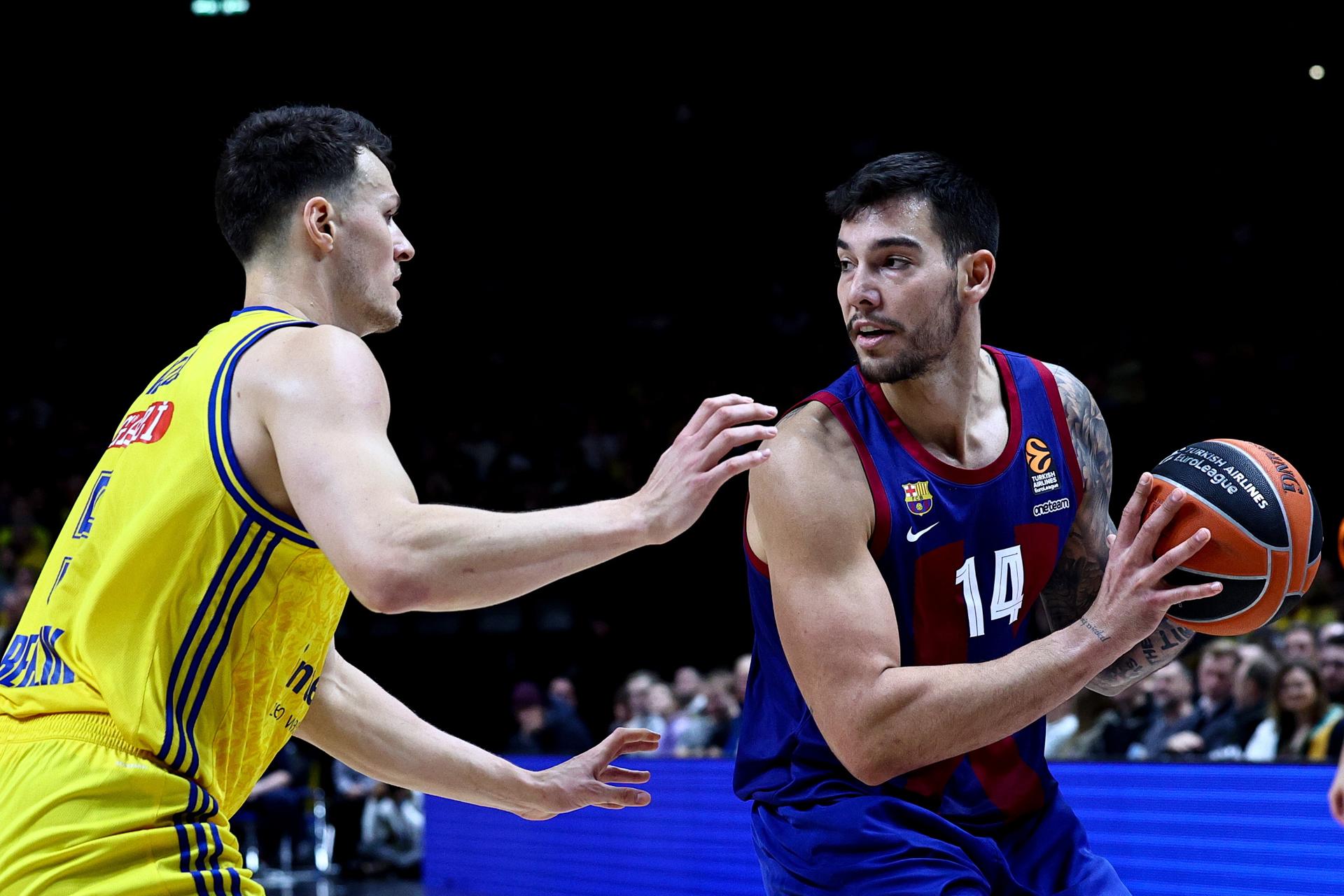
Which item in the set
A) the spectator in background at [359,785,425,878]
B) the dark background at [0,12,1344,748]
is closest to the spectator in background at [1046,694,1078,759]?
the dark background at [0,12,1344,748]

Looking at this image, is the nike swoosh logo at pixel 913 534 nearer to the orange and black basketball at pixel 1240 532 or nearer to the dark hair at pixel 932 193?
the orange and black basketball at pixel 1240 532

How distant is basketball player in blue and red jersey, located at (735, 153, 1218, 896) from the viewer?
2816 millimetres

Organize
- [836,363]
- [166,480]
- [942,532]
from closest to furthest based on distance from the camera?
[166,480], [942,532], [836,363]

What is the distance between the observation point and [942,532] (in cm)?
305

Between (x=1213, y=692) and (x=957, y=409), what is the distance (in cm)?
501

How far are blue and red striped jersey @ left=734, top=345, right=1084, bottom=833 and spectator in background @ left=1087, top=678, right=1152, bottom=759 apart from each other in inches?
195

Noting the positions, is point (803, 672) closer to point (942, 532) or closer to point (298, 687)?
point (942, 532)

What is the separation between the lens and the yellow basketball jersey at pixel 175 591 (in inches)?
94.5

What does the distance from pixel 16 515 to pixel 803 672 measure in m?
13.9

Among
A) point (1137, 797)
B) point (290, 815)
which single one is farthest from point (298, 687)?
point (290, 815)

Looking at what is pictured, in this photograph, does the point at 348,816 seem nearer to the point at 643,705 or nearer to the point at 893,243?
the point at 643,705

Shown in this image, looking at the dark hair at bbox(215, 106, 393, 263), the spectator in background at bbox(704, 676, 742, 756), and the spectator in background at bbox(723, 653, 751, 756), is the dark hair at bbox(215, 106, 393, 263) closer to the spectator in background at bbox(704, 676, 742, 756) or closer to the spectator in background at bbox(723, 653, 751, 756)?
the spectator in background at bbox(723, 653, 751, 756)

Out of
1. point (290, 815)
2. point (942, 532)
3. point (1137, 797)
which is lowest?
point (290, 815)

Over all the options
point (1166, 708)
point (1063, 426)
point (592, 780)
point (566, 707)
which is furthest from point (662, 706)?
point (1063, 426)
